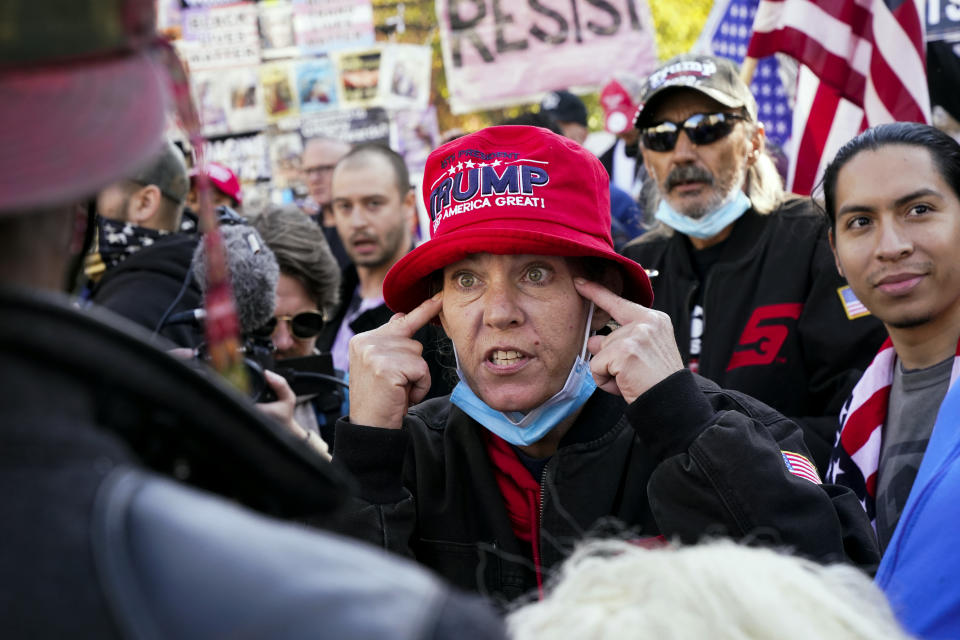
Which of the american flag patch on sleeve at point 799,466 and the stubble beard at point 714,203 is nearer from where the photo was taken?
the american flag patch on sleeve at point 799,466

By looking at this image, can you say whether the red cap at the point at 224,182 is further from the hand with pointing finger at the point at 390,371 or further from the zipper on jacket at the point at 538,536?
the zipper on jacket at the point at 538,536

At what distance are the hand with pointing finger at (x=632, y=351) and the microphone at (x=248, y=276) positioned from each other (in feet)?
3.92

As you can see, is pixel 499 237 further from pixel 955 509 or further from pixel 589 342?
pixel 955 509

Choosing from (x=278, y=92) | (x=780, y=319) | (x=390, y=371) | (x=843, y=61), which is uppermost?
(x=843, y=61)

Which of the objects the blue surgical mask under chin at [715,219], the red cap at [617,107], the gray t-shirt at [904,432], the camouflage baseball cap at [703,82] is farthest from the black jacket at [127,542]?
the red cap at [617,107]

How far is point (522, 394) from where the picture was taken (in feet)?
8.22

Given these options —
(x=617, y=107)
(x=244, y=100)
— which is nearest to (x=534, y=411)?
(x=617, y=107)

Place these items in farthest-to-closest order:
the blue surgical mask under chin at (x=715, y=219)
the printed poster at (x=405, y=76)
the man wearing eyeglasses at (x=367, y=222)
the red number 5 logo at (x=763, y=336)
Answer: the printed poster at (x=405, y=76)
the man wearing eyeglasses at (x=367, y=222)
the blue surgical mask under chin at (x=715, y=219)
the red number 5 logo at (x=763, y=336)

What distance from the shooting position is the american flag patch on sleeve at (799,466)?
91.0 inches

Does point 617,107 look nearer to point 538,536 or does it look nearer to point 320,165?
point 320,165

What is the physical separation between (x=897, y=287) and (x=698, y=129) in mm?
1520

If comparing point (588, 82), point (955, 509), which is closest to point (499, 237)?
point (955, 509)

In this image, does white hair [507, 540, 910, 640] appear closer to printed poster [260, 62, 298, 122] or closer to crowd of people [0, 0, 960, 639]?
crowd of people [0, 0, 960, 639]

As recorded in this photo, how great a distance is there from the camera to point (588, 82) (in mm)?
10055
